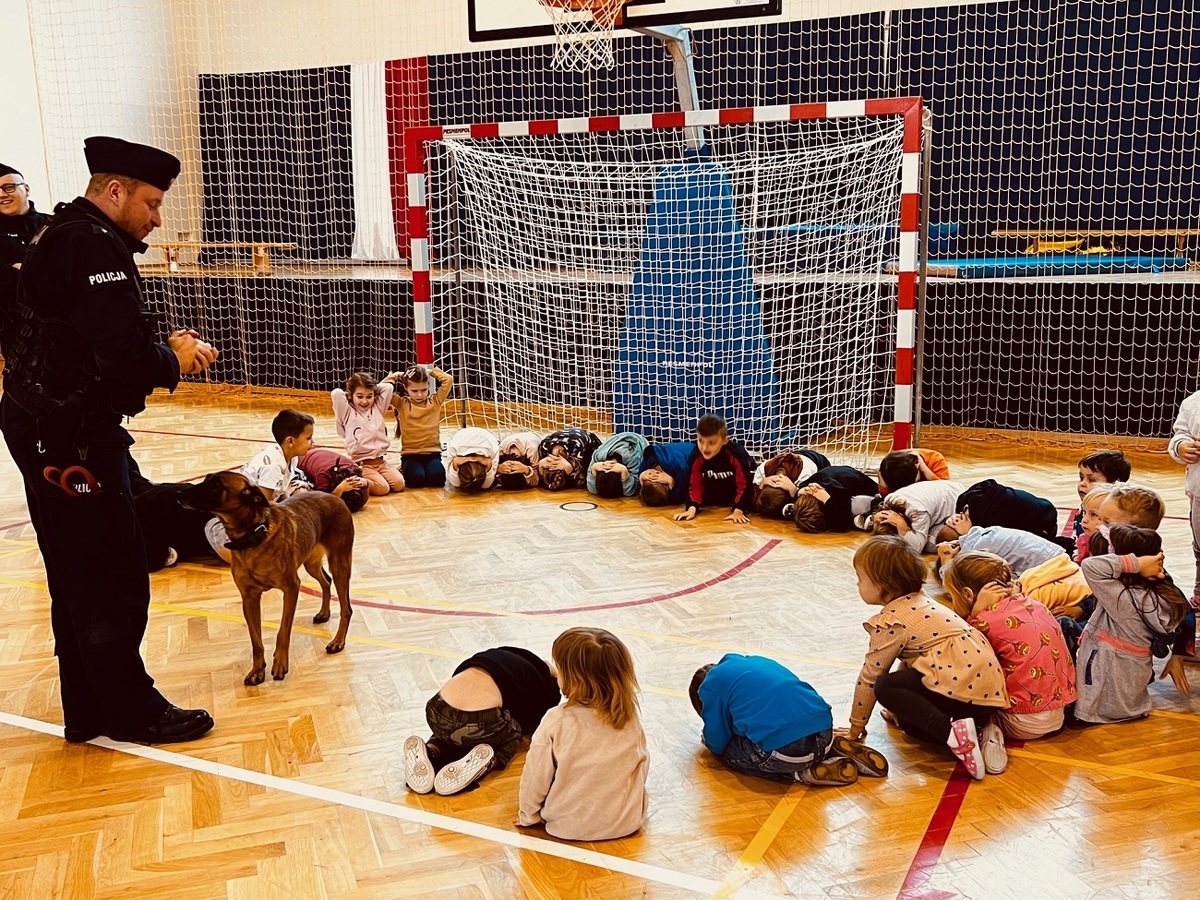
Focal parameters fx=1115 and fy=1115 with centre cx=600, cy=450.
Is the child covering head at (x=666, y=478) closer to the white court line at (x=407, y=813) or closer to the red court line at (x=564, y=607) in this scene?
the red court line at (x=564, y=607)

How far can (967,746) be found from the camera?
3.58 meters

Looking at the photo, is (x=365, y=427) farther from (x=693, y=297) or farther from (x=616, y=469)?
(x=693, y=297)

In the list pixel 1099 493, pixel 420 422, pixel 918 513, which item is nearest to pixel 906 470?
pixel 918 513

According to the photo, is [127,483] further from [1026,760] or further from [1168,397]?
[1168,397]

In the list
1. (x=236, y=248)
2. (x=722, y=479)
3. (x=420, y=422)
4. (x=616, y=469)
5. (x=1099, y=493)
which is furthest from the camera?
(x=236, y=248)

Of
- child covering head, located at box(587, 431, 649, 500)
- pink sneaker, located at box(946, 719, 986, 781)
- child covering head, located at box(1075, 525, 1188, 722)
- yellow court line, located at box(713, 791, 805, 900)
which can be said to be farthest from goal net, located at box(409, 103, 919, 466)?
yellow court line, located at box(713, 791, 805, 900)

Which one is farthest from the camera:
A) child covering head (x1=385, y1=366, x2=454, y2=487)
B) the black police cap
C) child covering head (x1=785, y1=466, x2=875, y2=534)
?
child covering head (x1=385, y1=366, x2=454, y2=487)

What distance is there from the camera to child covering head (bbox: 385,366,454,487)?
25.6ft

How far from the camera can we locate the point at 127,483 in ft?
12.6

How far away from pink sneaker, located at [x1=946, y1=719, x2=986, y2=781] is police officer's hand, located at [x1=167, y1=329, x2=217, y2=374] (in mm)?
2731

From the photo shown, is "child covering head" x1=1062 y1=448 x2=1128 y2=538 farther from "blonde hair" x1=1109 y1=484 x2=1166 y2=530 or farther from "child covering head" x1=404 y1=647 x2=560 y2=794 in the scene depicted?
"child covering head" x1=404 y1=647 x2=560 y2=794

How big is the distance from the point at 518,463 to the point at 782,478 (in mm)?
1907

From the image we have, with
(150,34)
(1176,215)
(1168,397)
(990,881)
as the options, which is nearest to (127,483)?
(990,881)

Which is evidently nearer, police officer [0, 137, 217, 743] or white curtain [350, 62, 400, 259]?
police officer [0, 137, 217, 743]
